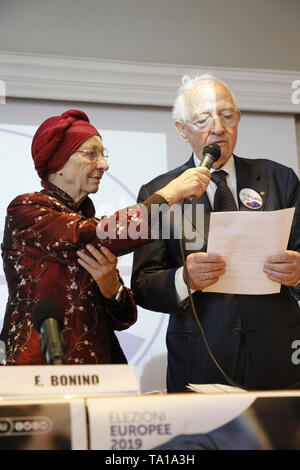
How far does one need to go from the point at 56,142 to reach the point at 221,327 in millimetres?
757

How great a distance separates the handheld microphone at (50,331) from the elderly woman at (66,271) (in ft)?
1.60

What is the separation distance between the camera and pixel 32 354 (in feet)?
5.57

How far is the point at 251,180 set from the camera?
2180 millimetres

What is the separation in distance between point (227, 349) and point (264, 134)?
174cm

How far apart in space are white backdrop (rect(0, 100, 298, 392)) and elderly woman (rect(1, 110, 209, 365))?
38.6 inches

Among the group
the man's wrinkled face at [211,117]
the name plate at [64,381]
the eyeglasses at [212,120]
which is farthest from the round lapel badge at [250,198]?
the name plate at [64,381]

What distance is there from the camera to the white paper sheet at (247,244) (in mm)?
1806

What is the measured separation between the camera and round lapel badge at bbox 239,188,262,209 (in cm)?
213

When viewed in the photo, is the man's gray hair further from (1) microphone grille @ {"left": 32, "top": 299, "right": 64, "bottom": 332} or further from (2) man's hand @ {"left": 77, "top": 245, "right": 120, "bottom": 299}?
(1) microphone grille @ {"left": 32, "top": 299, "right": 64, "bottom": 332}

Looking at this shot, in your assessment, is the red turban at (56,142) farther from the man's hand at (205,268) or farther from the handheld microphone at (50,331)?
the handheld microphone at (50,331)

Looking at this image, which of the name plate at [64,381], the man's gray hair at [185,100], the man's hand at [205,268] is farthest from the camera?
the man's gray hair at [185,100]

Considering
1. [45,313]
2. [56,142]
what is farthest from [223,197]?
[45,313]

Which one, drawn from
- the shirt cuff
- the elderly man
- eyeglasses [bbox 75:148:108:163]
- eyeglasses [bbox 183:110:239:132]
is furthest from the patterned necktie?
eyeglasses [bbox 75:148:108:163]

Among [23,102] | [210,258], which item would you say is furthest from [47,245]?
[23,102]
